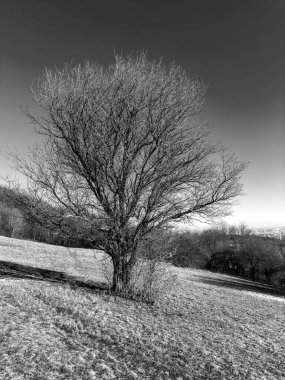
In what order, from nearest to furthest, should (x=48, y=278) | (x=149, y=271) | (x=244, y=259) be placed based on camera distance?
(x=149, y=271) < (x=48, y=278) < (x=244, y=259)

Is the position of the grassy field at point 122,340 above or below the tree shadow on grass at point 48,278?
below

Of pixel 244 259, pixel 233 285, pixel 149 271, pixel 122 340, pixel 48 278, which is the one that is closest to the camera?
pixel 122 340

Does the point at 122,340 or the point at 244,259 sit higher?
the point at 244,259

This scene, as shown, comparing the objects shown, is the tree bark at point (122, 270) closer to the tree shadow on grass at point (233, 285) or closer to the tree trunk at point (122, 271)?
the tree trunk at point (122, 271)

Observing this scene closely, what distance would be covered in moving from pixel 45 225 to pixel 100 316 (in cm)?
384

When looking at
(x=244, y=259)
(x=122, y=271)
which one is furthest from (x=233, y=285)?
(x=244, y=259)

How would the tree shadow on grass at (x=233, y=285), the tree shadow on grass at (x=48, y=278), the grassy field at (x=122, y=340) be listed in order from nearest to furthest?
Answer: 1. the grassy field at (x=122, y=340)
2. the tree shadow on grass at (x=48, y=278)
3. the tree shadow on grass at (x=233, y=285)

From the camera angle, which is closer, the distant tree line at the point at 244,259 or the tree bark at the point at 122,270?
the tree bark at the point at 122,270

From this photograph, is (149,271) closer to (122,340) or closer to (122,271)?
(122,271)

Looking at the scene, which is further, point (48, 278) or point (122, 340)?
point (48, 278)

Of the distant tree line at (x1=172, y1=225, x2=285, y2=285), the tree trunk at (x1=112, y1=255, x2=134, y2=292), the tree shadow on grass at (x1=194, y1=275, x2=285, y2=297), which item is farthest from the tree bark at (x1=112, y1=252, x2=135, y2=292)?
the distant tree line at (x1=172, y1=225, x2=285, y2=285)

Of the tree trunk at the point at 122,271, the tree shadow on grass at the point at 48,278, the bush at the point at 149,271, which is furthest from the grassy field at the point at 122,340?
the tree shadow on grass at the point at 48,278

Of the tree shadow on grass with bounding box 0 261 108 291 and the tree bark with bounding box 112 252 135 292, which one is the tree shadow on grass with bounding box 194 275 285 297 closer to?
the tree shadow on grass with bounding box 0 261 108 291

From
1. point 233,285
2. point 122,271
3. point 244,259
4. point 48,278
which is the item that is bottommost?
point 233,285
